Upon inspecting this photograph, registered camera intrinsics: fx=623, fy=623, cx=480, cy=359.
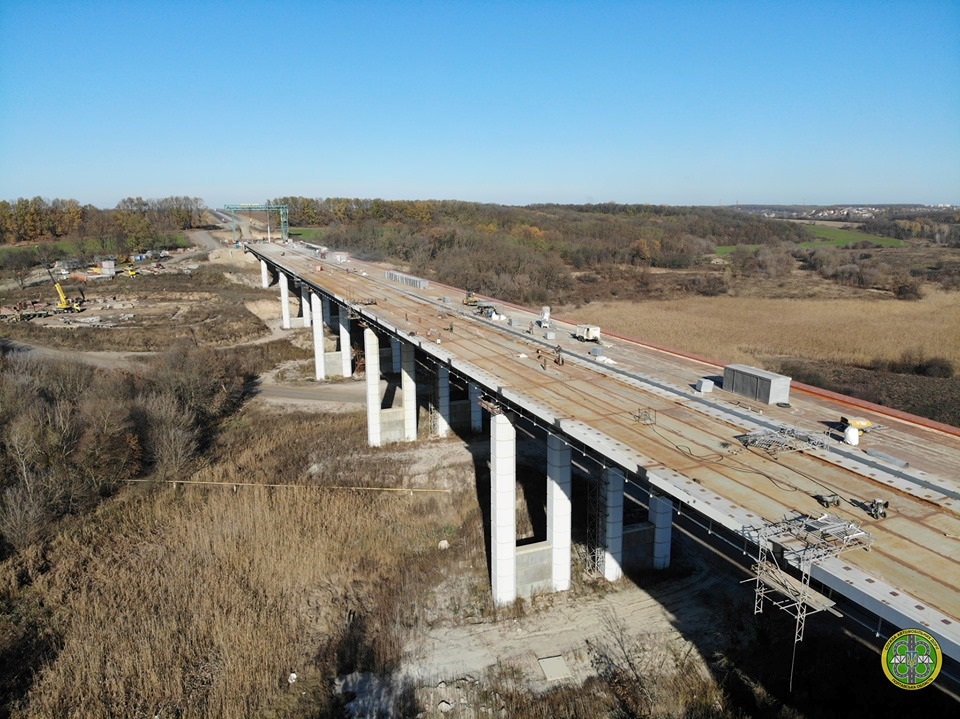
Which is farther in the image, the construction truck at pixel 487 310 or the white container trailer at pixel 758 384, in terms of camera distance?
the construction truck at pixel 487 310

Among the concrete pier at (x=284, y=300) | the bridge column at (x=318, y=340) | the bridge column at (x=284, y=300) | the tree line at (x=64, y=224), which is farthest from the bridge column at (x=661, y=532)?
the tree line at (x=64, y=224)

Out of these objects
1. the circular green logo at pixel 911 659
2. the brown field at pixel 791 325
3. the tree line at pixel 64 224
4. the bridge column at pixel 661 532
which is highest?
the tree line at pixel 64 224

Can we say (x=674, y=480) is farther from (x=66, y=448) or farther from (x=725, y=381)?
(x=66, y=448)

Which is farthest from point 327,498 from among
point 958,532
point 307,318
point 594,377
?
point 307,318

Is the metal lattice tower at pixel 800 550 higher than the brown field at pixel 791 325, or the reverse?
the metal lattice tower at pixel 800 550

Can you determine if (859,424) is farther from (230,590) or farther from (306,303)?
(306,303)

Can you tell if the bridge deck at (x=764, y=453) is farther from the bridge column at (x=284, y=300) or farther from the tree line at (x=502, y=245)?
the tree line at (x=502, y=245)
